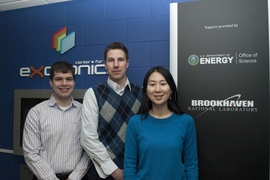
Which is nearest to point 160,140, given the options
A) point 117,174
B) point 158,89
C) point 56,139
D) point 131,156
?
point 131,156

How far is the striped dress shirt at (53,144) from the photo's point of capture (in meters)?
1.57

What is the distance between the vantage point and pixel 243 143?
139cm

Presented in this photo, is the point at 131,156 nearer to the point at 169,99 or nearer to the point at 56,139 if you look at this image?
the point at 169,99

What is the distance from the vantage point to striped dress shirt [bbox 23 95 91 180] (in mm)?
1573

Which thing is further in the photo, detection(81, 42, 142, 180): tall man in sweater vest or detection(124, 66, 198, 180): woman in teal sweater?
detection(81, 42, 142, 180): tall man in sweater vest

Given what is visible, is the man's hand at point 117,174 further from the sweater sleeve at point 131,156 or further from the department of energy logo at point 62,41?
the department of energy logo at point 62,41

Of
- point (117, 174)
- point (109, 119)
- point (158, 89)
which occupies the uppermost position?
point (158, 89)

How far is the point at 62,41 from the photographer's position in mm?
2238

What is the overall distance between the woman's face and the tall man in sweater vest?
0.26 meters

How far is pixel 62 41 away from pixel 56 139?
110 cm

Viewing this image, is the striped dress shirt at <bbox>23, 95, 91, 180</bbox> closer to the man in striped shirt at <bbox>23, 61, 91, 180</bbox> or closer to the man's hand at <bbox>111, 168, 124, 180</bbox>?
the man in striped shirt at <bbox>23, 61, 91, 180</bbox>

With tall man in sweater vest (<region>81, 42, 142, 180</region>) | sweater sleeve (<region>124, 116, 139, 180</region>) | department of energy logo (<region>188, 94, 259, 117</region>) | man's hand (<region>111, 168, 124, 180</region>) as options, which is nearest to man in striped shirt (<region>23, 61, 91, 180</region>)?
tall man in sweater vest (<region>81, 42, 142, 180</region>)

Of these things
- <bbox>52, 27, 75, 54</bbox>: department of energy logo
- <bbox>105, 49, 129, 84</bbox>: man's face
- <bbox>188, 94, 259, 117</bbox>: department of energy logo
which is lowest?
<bbox>188, 94, 259, 117</bbox>: department of energy logo

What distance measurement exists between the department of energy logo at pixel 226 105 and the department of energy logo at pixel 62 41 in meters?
1.42
